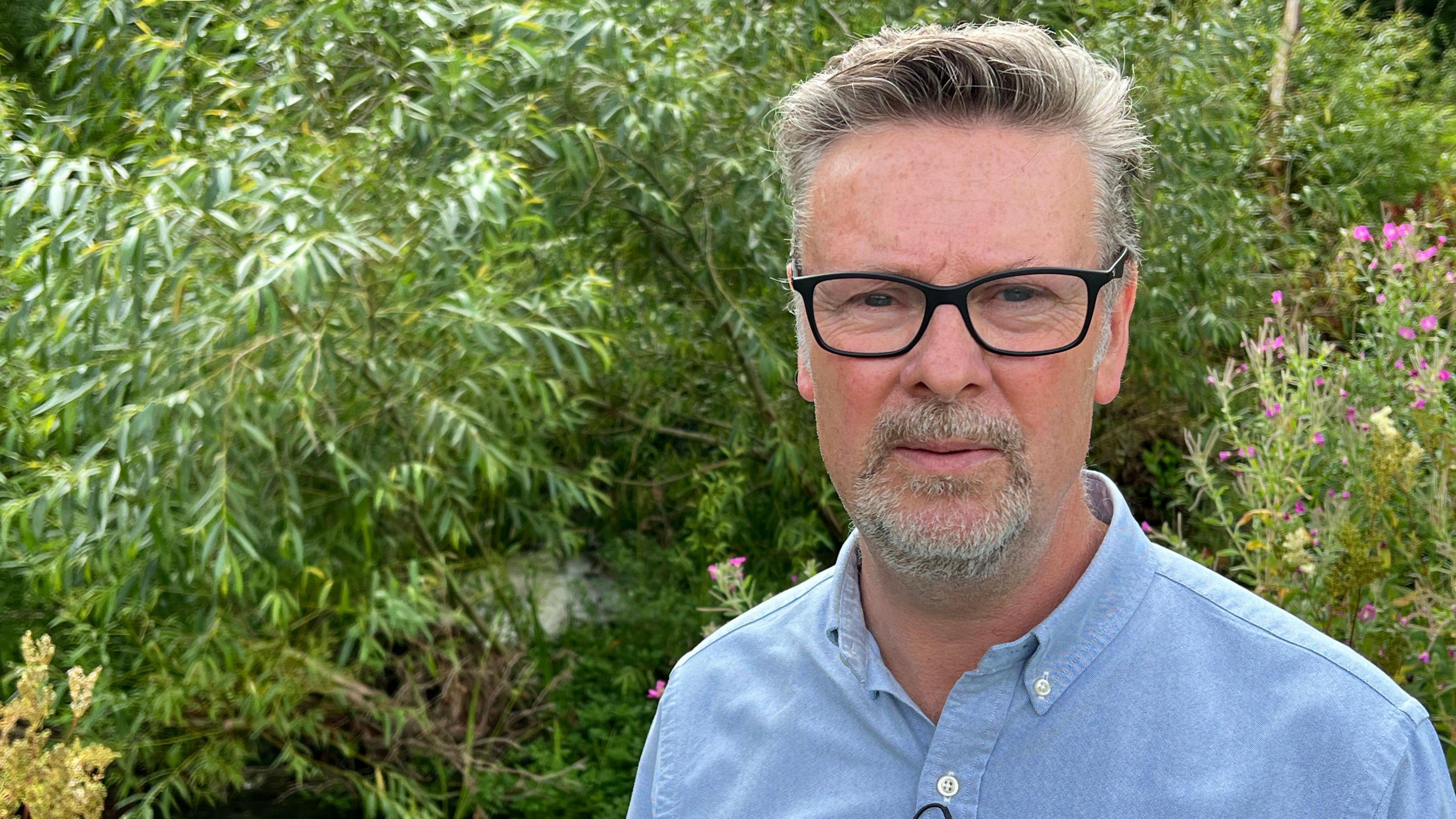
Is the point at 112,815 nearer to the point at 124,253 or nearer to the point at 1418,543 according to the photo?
the point at 124,253

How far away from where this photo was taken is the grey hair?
112 centimetres

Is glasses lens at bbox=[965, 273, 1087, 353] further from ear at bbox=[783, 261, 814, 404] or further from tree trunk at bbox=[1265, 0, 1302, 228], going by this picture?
tree trunk at bbox=[1265, 0, 1302, 228]


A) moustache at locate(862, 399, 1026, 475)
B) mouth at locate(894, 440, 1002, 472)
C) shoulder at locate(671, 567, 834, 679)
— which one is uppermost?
moustache at locate(862, 399, 1026, 475)

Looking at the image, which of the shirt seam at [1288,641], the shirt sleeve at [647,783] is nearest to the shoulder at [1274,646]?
the shirt seam at [1288,641]

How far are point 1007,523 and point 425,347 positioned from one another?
2.31m

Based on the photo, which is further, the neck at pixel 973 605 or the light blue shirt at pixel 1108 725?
the neck at pixel 973 605

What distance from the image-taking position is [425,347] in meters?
3.14

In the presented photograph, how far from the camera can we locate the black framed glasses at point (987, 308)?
1.09 metres

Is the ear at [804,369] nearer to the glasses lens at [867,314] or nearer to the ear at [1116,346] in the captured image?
the glasses lens at [867,314]

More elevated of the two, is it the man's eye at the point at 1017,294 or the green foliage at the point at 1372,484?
the man's eye at the point at 1017,294

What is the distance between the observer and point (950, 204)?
1.09 m

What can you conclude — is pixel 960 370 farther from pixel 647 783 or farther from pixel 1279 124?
pixel 1279 124

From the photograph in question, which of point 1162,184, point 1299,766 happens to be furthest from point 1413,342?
point 1299,766

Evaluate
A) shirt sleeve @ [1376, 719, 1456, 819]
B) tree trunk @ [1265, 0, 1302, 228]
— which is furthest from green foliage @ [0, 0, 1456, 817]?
shirt sleeve @ [1376, 719, 1456, 819]
